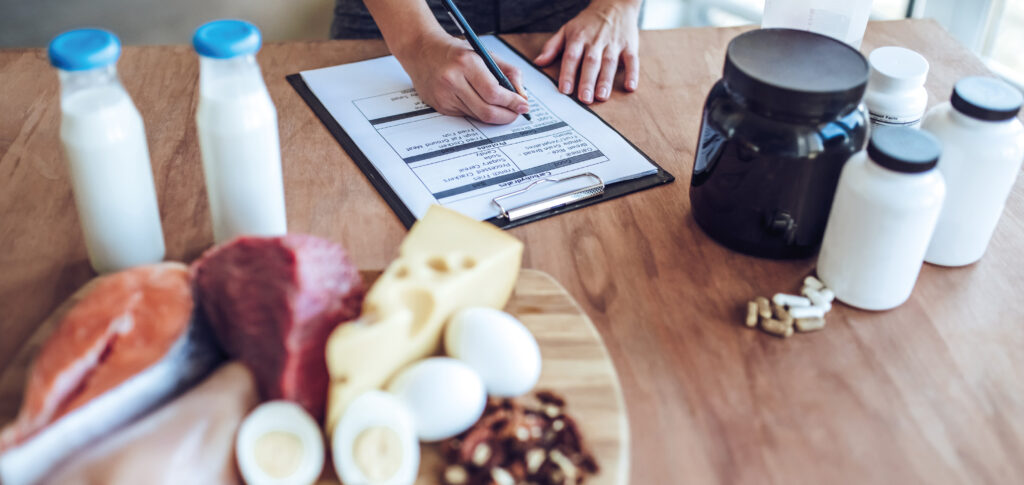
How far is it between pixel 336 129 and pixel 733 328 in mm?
633

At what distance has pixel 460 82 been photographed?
1152 millimetres

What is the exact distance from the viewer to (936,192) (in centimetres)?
76

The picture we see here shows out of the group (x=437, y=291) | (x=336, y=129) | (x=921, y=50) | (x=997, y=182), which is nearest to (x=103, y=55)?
(x=437, y=291)

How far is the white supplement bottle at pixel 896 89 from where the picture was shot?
3.00 ft

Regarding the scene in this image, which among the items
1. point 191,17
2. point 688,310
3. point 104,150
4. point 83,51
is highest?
point 83,51

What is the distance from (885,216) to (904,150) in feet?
0.22

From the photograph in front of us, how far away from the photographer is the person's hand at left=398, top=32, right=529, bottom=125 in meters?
1.14

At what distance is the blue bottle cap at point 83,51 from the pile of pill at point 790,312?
2.22ft

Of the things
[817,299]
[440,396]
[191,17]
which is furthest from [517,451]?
[191,17]

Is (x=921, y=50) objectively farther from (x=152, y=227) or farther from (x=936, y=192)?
(x=152, y=227)

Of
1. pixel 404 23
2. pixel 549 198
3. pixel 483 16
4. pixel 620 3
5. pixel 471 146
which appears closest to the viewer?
pixel 549 198

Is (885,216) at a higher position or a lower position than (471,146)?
higher

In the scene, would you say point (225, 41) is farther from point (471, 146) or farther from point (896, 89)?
point (896, 89)

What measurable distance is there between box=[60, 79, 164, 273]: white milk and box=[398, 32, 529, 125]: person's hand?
0.48 metres
